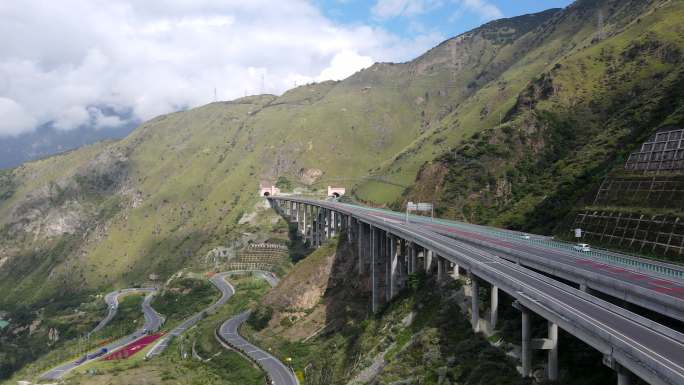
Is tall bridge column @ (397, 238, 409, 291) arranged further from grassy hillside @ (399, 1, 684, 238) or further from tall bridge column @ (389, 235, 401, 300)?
grassy hillside @ (399, 1, 684, 238)

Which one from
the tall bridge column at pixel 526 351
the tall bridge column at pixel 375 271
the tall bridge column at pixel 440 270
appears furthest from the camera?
the tall bridge column at pixel 375 271

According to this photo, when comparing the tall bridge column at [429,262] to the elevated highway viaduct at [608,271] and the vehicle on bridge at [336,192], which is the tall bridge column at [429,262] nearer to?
the elevated highway viaduct at [608,271]

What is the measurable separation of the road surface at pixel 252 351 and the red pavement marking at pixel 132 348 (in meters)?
16.7

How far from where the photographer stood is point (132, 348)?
297 feet

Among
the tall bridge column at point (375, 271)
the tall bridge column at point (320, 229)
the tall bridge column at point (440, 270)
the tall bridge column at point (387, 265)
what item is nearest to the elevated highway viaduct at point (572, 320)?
the tall bridge column at point (440, 270)

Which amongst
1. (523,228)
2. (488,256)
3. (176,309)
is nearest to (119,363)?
(176,309)

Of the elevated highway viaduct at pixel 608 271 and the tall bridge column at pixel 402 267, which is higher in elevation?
the elevated highway viaduct at pixel 608 271

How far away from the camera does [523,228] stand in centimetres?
7794

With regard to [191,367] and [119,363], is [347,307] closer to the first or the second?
→ [191,367]

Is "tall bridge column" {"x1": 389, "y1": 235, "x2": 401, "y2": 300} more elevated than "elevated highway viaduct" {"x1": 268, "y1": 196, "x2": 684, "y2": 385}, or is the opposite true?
"elevated highway viaduct" {"x1": 268, "y1": 196, "x2": 684, "y2": 385}

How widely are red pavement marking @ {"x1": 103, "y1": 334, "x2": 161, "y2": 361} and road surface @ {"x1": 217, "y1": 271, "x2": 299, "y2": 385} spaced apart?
1668cm

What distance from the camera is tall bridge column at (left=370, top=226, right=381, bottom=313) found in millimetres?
65438

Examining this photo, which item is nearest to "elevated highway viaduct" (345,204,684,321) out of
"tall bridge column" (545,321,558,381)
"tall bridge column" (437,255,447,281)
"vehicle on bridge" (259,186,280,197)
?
"tall bridge column" (437,255,447,281)

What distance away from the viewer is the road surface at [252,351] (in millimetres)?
57906
